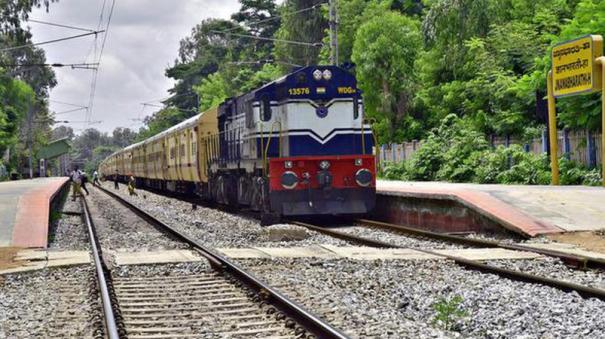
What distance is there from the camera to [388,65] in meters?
42.8

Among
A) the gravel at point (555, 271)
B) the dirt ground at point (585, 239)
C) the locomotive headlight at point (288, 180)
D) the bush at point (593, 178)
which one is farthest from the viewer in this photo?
the bush at point (593, 178)

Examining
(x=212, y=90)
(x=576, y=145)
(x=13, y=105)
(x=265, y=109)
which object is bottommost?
(x=576, y=145)

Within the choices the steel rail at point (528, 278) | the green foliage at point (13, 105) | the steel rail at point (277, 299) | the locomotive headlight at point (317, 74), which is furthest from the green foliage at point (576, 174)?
the green foliage at point (13, 105)

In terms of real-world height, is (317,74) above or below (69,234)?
above

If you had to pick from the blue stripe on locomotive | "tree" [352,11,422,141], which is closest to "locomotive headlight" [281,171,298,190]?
the blue stripe on locomotive

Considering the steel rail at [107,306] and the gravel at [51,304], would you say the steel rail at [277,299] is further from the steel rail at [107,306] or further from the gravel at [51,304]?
the gravel at [51,304]

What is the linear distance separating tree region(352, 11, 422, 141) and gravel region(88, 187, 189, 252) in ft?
64.6

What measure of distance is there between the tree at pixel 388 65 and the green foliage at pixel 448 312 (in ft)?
114

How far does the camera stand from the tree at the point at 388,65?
42.5m

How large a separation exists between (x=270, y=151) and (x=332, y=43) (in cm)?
1401

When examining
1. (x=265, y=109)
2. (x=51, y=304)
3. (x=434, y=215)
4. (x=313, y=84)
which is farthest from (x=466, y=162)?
(x=51, y=304)

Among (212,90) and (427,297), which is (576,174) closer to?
(427,297)

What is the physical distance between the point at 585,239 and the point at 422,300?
19.6 ft

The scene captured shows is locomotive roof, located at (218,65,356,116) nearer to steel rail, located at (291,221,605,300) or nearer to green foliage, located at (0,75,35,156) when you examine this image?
steel rail, located at (291,221,605,300)
